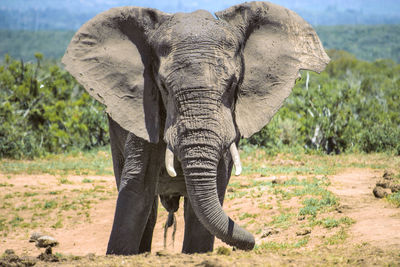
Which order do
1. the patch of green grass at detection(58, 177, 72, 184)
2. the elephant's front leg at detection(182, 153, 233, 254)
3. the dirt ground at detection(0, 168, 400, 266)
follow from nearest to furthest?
the dirt ground at detection(0, 168, 400, 266) → the elephant's front leg at detection(182, 153, 233, 254) → the patch of green grass at detection(58, 177, 72, 184)

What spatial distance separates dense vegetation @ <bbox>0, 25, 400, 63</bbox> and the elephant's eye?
2882 inches

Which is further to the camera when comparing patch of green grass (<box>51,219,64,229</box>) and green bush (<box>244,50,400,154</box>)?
green bush (<box>244,50,400,154</box>)

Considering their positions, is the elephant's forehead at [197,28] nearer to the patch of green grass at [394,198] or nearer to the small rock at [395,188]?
the patch of green grass at [394,198]

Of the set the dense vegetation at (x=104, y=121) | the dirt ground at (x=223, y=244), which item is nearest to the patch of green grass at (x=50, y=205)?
the dirt ground at (x=223, y=244)

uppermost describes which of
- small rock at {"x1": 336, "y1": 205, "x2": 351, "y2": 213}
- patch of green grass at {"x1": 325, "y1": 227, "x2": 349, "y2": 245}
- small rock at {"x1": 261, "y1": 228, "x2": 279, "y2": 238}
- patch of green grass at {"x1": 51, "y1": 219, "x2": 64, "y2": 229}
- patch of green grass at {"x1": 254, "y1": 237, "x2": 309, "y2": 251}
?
small rock at {"x1": 336, "y1": 205, "x2": 351, "y2": 213}

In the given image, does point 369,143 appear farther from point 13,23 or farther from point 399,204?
point 13,23

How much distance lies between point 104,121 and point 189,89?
1162cm

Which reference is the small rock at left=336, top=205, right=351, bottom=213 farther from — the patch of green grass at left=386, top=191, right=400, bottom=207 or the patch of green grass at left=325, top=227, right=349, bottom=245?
the patch of green grass at left=325, top=227, right=349, bottom=245

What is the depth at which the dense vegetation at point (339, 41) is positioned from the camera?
81000mm

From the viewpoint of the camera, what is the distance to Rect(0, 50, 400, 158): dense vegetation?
541 inches

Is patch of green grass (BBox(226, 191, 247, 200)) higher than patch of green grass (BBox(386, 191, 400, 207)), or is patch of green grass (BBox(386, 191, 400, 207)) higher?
patch of green grass (BBox(386, 191, 400, 207))

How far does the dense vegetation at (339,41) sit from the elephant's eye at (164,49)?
73.2m

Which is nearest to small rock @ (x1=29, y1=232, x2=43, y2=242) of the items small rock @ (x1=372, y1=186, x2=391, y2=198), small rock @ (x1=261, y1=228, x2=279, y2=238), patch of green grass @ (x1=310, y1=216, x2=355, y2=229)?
small rock @ (x1=261, y1=228, x2=279, y2=238)

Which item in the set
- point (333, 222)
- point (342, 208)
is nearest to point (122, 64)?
point (333, 222)
